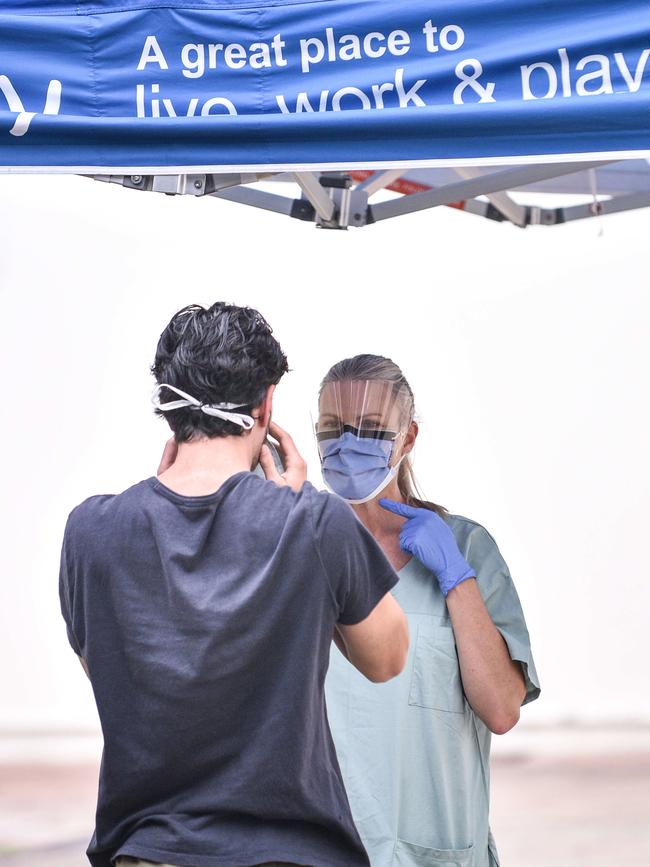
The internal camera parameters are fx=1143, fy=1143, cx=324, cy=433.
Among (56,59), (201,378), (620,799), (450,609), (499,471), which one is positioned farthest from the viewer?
(499,471)

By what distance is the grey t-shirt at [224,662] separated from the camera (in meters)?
1.40

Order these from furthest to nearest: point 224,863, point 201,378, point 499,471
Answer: point 499,471 → point 201,378 → point 224,863

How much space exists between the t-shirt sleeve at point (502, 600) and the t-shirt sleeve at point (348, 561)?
670 mm

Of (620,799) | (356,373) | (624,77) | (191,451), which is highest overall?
(624,77)

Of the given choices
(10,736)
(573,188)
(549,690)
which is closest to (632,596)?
(549,690)

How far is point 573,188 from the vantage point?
137 inches

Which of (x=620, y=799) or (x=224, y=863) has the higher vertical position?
(x=224, y=863)

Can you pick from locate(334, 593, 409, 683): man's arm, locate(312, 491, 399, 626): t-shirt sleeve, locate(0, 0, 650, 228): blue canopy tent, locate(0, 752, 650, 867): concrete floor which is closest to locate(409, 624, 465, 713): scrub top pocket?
locate(334, 593, 409, 683): man's arm

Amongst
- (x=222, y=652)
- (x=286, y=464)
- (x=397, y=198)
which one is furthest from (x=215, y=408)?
(x=397, y=198)

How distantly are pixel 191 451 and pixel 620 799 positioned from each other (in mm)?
5886

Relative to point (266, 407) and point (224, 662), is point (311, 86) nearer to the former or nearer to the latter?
point (266, 407)

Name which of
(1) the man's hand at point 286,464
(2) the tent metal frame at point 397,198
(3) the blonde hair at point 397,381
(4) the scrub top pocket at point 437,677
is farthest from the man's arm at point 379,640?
A: (2) the tent metal frame at point 397,198

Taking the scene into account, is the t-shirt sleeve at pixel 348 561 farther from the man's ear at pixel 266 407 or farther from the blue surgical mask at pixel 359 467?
the blue surgical mask at pixel 359 467

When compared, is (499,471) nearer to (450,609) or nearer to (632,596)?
(632,596)
